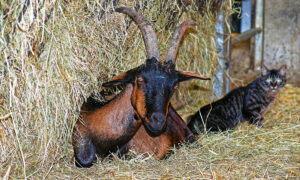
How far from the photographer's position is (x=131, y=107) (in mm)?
4113

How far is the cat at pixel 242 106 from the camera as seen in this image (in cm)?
548

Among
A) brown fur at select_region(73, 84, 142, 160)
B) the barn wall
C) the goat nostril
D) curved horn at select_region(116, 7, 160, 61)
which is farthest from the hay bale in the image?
the barn wall

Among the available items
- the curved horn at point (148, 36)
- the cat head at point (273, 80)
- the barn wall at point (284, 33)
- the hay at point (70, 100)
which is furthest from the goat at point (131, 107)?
the barn wall at point (284, 33)

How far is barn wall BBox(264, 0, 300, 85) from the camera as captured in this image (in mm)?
8866

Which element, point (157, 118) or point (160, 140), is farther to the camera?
point (160, 140)

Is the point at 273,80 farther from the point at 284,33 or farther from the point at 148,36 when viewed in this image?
the point at 284,33

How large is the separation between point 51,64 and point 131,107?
964 mm

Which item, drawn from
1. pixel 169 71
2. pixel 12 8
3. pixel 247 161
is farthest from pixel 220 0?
pixel 12 8

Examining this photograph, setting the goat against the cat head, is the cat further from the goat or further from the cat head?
the goat

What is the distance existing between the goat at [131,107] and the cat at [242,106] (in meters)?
1.46

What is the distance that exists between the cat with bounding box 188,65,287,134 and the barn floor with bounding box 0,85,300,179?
516 mm

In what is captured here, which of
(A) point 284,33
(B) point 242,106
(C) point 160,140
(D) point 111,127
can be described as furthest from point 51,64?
(A) point 284,33

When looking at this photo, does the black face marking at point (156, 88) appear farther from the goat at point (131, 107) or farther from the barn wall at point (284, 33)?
the barn wall at point (284, 33)

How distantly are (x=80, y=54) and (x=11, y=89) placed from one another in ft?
3.08
